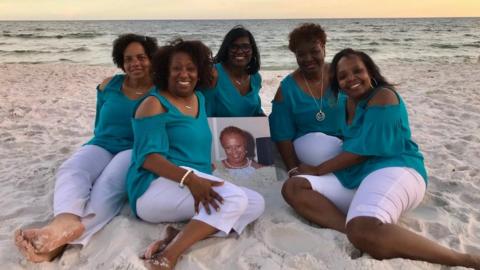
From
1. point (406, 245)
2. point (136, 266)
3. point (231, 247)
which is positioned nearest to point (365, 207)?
point (406, 245)

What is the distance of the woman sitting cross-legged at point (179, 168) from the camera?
2679 mm

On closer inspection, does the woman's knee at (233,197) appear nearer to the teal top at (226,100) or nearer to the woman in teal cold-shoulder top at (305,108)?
the woman in teal cold-shoulder top at (305,108)

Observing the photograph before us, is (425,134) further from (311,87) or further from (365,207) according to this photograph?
(365,207)

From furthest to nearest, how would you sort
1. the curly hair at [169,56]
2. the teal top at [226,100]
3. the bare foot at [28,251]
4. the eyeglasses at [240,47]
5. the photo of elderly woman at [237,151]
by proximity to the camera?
1. the teal top at [226,100]
2. the eyeglasses at [240,47]
3. the photo of elderly woman at [237,151]
4. the curly hair at [169,56]
5. the bare foot at [28,251]

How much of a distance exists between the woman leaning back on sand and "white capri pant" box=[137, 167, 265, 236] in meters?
0.40

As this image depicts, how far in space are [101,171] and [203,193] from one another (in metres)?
1.21

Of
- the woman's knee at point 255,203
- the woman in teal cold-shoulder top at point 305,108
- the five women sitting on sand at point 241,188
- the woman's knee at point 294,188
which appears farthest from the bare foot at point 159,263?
the woman in teal cold-shoulder top at point 305,108

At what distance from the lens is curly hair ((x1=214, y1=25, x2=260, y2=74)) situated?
3809 mm

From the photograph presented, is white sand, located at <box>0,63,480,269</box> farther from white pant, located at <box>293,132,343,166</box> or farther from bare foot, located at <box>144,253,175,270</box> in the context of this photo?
white pant, located at <box>293,132,343,166</box>

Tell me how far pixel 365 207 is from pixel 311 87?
5.13 feet

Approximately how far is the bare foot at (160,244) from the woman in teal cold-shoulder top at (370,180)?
90 cm

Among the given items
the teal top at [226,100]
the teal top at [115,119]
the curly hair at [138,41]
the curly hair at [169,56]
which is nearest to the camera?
the curly hair at [169,56]

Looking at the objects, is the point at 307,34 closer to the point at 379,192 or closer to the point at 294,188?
the point at 294,188

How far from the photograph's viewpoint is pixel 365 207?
2629mm
